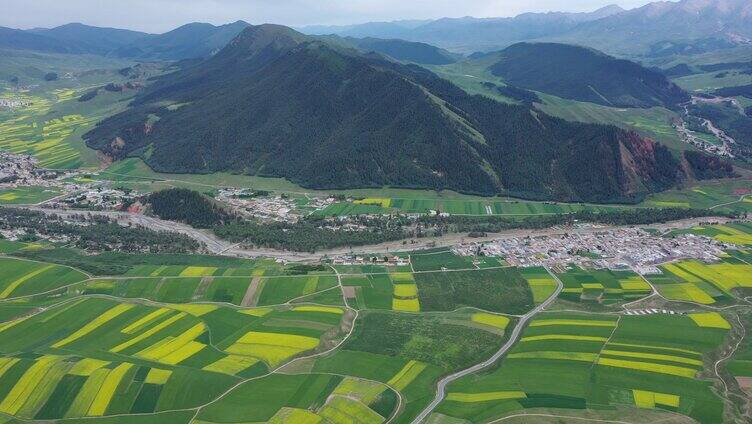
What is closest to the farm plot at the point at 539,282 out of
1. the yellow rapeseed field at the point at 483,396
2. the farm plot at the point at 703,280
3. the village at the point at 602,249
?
the village at the point at 602,249

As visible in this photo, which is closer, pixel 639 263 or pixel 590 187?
pixel 639 263

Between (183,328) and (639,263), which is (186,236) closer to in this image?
(183,328)

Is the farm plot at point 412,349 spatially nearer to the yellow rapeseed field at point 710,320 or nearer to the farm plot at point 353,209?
the yellow rapeseed field at point 710,320

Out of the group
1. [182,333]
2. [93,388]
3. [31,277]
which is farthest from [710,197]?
[31,277]

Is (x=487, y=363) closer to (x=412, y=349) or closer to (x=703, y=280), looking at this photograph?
(x=412, y=349)

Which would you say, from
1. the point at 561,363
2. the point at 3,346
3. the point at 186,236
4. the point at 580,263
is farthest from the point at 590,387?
the point at 186,236

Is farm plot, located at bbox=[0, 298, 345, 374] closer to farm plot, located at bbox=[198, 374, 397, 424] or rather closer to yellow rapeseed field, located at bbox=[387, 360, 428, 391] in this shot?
farm plot, located at bbox=[198, 374, 397, 424]

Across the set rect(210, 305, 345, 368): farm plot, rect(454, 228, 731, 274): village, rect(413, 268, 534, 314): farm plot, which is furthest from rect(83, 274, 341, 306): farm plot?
rect(454, 228, 731, 274): village
